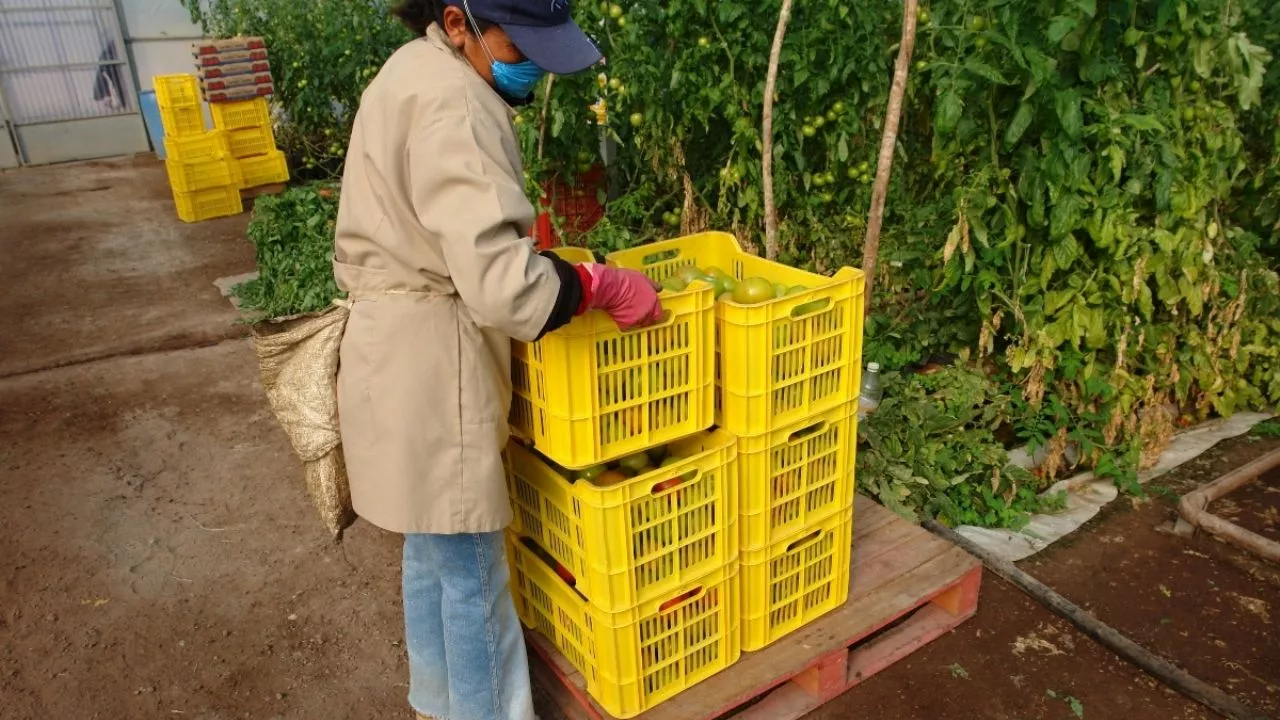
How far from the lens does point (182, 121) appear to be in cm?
782

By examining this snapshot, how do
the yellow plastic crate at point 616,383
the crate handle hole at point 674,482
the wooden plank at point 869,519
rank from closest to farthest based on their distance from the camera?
the yellow plastic crate at point 616,383 < the crate handle hole at point 674,482 < the wooden plank at point 869,519

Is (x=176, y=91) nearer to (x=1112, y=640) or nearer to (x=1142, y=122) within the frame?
(x=1142, y=122)

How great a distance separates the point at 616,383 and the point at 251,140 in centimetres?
758

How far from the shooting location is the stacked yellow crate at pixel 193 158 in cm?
766

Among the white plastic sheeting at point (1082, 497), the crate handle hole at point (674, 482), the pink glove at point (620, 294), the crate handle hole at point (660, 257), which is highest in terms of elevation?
the pink glove at point (620, 294)

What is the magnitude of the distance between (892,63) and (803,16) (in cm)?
54

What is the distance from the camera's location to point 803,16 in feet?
13.0

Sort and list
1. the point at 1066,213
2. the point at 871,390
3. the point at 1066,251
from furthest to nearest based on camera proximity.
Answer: the point at 871,390 → the point at 1066,251 → the point at 1066,213

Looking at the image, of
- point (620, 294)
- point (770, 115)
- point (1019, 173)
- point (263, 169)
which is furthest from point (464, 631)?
point (263, 169)

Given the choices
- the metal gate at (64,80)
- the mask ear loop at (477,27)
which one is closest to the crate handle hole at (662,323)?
the mask ear loop at (477,27)

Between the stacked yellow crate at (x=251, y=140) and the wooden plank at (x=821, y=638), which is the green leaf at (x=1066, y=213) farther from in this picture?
the stacked yellow crate at (x=251, y=140)

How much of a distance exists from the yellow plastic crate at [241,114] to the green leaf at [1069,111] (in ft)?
24.0

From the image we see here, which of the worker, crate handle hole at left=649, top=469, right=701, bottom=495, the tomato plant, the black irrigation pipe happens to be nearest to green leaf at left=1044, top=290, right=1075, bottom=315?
the tomato plant

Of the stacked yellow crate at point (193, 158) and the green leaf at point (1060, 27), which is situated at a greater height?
the green leaf at point (1060, 27)
